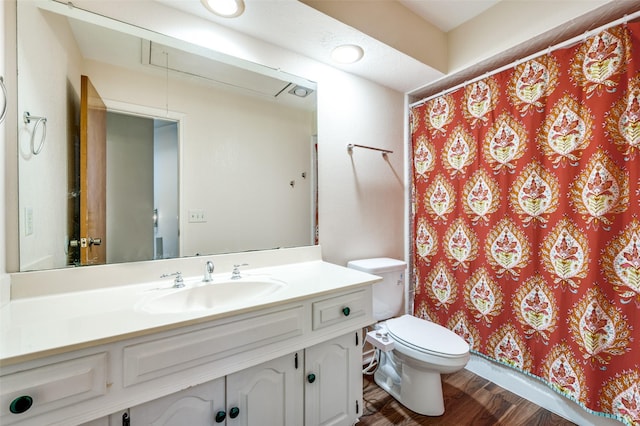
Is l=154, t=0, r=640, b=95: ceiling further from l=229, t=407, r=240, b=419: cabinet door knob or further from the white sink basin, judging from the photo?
l=229, t=407, r=240, b=419: cabinet door knob

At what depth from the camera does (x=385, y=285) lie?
1.84 meters

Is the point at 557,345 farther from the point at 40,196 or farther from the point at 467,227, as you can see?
the point at 40,196

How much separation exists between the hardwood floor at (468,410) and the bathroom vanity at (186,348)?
325 mm

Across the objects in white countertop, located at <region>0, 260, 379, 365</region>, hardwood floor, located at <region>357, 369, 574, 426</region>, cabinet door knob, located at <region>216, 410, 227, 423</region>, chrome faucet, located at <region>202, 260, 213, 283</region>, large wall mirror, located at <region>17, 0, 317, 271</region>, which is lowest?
Result: hardwood floor, located at <region>357, 369, 574, 426</region>

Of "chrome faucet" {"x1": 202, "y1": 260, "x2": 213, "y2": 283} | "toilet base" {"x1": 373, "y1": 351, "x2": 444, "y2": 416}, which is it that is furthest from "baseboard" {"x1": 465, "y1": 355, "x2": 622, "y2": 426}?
"chrome faucet" {"x1": 202, "y1": 260, "x2": 213, "y2": 283}

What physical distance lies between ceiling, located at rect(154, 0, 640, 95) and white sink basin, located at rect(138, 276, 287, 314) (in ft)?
4.33

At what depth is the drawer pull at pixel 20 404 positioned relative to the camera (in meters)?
0.63

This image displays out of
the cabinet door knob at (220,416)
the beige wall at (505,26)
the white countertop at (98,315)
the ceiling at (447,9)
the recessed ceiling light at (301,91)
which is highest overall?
the ceiling at (447,9)

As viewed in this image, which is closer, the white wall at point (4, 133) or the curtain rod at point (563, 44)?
the white wall at point (4, 133)

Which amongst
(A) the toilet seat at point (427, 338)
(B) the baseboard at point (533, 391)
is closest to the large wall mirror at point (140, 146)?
(A) the toilet seat at point (427, 338)

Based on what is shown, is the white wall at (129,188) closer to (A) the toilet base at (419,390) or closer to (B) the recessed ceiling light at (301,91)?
(B) the recessed ceiling light at (301,91)

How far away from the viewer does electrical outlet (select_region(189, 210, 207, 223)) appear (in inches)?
53.9

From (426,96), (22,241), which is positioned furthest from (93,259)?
(426,96)

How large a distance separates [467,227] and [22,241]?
2328mm
